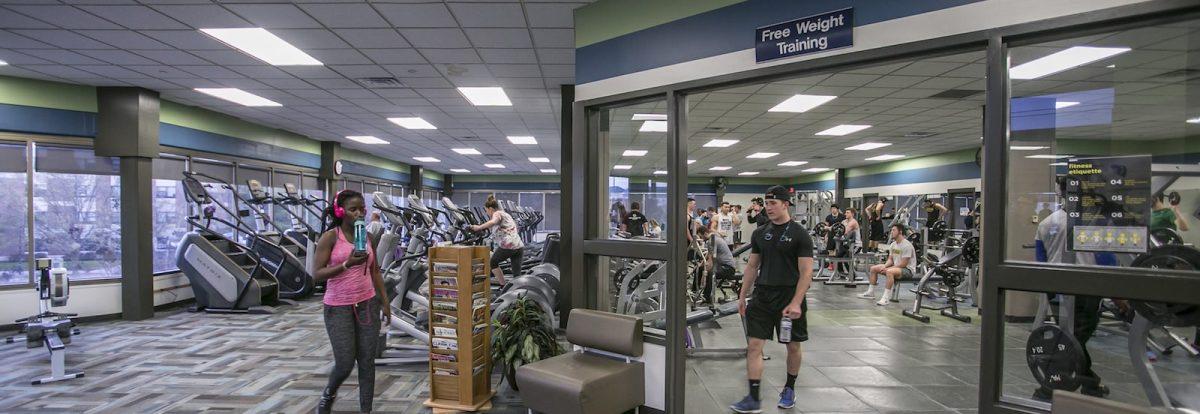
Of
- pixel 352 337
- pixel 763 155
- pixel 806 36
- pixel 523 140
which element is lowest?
pixel 352 337

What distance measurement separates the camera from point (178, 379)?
428 cm

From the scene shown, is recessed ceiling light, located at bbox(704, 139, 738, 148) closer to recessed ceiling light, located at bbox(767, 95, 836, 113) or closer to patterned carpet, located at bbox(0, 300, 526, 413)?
recessed ceiling light, located at bbox(767, 95, 836, 113)

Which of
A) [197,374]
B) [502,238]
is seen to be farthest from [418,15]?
[197,374]

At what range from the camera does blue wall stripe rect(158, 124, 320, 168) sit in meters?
7.41

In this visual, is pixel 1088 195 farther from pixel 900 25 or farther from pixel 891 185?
pixel 891 185

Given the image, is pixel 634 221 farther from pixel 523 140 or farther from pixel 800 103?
pixel 523 140

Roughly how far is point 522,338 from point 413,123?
657 cm

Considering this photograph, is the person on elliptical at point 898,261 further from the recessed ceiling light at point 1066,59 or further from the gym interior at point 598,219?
the recessed ceiling light at point 1066,59

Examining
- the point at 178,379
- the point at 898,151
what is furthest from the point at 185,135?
the point at 898,151

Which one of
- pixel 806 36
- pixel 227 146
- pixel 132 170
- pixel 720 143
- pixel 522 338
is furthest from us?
pixel 720 143

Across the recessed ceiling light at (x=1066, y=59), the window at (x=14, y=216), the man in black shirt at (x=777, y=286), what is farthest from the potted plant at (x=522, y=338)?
the window at (x=14, y=216)

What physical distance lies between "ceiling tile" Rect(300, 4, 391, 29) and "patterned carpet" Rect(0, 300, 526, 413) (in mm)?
2969

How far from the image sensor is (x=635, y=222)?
454 centimetres

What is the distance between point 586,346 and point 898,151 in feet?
39.6
